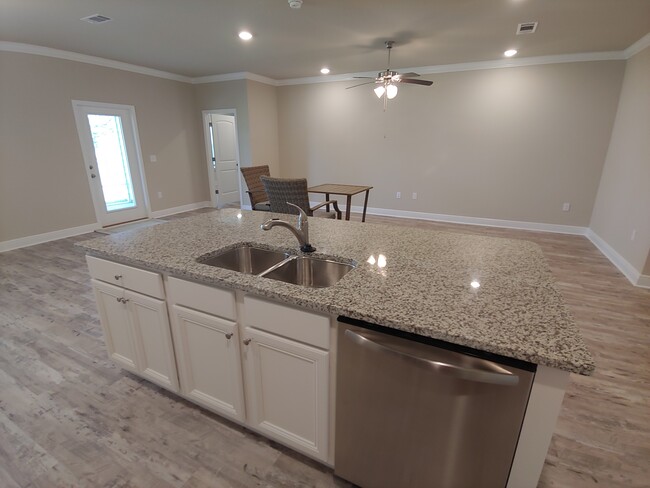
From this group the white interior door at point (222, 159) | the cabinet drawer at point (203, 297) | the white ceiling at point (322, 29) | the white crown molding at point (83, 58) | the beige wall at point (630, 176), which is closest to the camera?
the cabinet drawer at point (203, 297)

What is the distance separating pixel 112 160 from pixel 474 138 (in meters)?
6.10

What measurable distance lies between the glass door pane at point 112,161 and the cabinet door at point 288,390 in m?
5.28

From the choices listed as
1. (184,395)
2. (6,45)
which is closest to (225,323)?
(184,395)

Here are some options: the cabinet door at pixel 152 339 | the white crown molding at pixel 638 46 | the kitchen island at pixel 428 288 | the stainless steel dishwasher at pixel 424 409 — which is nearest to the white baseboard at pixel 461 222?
the white crown molding at pixel 638 46

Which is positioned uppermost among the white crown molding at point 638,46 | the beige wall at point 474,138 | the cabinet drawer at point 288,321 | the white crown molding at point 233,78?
the white crown molding at point 233,78

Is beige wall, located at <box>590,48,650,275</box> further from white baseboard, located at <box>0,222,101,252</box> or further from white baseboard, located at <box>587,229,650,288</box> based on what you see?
white baseboard, located at <box>0,222,101,252</box>

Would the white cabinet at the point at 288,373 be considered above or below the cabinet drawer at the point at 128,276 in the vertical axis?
below

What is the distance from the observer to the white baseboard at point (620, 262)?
10.6ft

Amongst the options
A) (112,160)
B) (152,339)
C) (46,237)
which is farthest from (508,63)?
(46,237)

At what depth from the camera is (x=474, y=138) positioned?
529 cm

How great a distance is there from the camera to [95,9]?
296 centimetres

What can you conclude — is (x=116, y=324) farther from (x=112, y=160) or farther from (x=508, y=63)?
(x=508, y=63)

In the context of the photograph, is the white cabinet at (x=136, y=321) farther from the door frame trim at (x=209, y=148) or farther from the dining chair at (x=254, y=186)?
the door frame trim at (x=209, y=148)

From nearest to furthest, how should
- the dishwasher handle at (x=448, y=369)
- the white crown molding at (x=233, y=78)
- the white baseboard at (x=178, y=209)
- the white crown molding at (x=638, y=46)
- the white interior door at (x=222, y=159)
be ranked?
the dishwasher handle at (x=448, y=369)
the white crown molding at (x=638, y=46)
the white crown molding at (x=233, y=78)
the white baseboard at (x=178, y=209)
the white interior door at (x=222, y=159)
